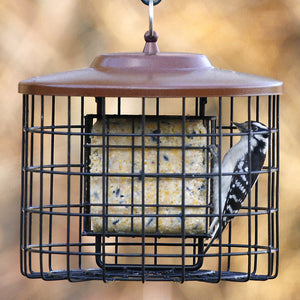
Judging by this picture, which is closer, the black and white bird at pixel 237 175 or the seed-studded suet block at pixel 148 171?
the seed-studded suet block at pixel 148 171

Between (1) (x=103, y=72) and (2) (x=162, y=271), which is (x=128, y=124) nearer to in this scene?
(1) (x=103, y=72)

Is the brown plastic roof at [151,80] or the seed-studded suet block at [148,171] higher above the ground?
the brown plastic roof at [151,80]

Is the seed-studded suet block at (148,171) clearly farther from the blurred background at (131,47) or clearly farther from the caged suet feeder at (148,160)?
the blurred background at (131,47)

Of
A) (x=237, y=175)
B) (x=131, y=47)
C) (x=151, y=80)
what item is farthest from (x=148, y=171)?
(x=131, y=47)

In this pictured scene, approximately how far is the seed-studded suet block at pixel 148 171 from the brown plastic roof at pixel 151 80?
24 centimetres

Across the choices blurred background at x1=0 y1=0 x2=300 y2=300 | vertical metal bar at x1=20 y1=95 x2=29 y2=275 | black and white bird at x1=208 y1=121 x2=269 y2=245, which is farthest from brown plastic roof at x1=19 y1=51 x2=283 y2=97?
blurred background at x1=0 y1=0 x2=300 y2=300

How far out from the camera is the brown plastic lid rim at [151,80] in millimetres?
A: 3379

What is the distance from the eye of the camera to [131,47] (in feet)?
19.8

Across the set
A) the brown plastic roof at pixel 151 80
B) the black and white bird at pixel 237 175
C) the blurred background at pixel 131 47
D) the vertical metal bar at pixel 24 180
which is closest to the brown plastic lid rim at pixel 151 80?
the brown plastic roof at pixel 151 80

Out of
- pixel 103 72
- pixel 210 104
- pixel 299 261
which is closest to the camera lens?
pixel 103 72

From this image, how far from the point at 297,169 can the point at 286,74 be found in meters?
0.60

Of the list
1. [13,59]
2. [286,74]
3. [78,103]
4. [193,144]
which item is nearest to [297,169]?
[286,74]

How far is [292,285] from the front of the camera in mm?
6301

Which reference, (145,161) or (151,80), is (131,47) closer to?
(145,161)
